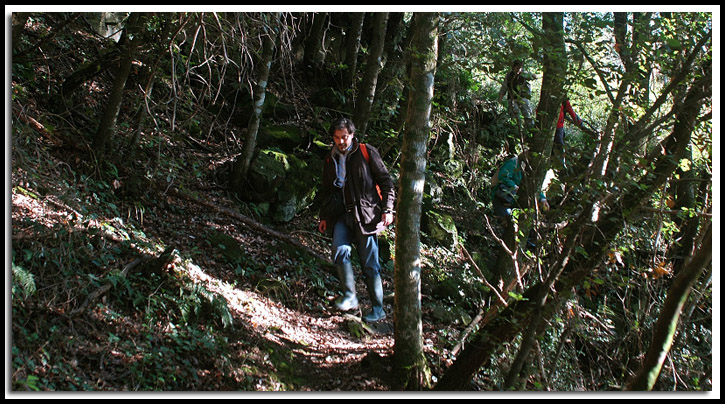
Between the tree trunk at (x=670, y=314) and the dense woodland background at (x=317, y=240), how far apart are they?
0.02m

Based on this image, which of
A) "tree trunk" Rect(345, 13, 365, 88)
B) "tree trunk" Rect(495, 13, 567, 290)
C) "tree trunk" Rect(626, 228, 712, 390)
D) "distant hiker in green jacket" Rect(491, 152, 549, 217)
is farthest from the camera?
"tree trunk" Rect(345, 13, 365, 88)

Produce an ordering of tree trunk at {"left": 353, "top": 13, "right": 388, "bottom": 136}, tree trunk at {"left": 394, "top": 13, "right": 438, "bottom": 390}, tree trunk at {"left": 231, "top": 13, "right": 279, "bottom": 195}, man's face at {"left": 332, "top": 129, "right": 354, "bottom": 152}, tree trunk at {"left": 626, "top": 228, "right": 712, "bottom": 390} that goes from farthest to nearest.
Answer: tree trunk at {"left": 353, "top": 13, "right": 388, "bottom": 136} → tree trunk at {"left": 231, "top": 13, "right": 279, "bottom": 195} → man's face at {"left": 332, "top": 129, "right": 354, "bottom": 152} → tree trunk at {"left": 394, "top": 13, "right": 438, "bottom": 390} → tree trunk at {"left": 626, "top": 228, "right": 712, "bottom": 390}

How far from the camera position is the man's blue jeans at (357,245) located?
5254 millimetres

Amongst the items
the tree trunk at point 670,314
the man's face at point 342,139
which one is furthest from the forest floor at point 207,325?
the tree trunk at point 670,314

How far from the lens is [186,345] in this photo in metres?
4.45

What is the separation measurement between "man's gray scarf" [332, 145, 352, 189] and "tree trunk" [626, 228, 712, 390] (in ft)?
10.1

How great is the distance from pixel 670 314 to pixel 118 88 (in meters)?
6.43

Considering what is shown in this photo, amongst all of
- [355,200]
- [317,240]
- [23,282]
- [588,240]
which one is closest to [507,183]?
[355,200]

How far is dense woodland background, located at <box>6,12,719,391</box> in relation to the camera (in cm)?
403

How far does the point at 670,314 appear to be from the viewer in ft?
11.2

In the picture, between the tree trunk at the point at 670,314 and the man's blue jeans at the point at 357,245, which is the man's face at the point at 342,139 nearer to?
the man's blue jeans at the point at 357,245

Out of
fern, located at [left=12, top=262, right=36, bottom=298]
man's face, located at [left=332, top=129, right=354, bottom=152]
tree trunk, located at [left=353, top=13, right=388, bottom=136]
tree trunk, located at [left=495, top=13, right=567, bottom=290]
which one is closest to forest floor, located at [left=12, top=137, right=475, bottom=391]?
fern, located at [left=12, top=262, right=36, bottom=298]

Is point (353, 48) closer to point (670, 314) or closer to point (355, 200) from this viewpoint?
point (355, 200)

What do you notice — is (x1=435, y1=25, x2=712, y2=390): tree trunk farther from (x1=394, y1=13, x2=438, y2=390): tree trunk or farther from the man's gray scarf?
the man's gray scarf
